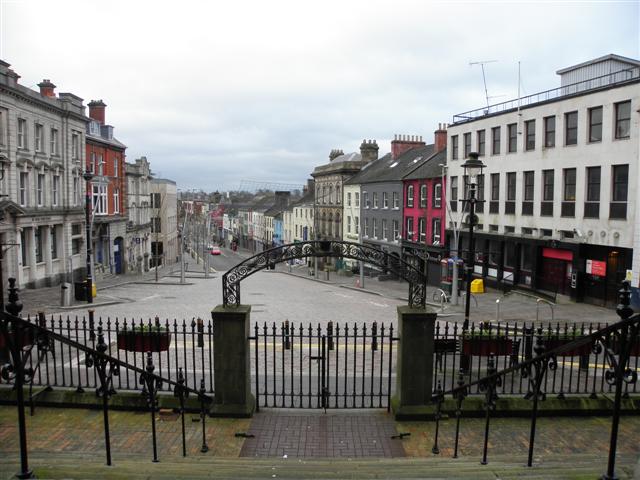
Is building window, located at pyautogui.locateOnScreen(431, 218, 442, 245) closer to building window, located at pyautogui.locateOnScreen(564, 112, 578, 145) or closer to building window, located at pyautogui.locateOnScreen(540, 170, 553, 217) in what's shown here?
building window, located at pyautogui.locateOnScreen(540, 170, 553, 217)

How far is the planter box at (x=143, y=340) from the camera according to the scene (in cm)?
1096

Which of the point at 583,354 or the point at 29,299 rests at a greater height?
the point at 583,354

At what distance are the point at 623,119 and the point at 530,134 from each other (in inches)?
282

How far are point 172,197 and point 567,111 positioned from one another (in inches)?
2695

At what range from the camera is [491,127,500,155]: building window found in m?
36.1

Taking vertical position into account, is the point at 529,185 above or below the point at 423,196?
above

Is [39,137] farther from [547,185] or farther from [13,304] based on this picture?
[13,304]

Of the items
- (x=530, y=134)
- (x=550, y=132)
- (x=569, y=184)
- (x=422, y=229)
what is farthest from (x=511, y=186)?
(x=422, y=229)

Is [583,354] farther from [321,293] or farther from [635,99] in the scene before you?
[321,293]

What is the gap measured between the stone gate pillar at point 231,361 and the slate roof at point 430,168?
35.2 m

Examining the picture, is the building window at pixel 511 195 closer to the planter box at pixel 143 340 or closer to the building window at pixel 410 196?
the building window at pixel 410 196

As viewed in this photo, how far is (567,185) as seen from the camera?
29.9 metres

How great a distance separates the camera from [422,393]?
9.67 m

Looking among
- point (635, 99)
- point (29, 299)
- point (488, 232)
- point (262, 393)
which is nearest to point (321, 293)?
point (488, 232)
